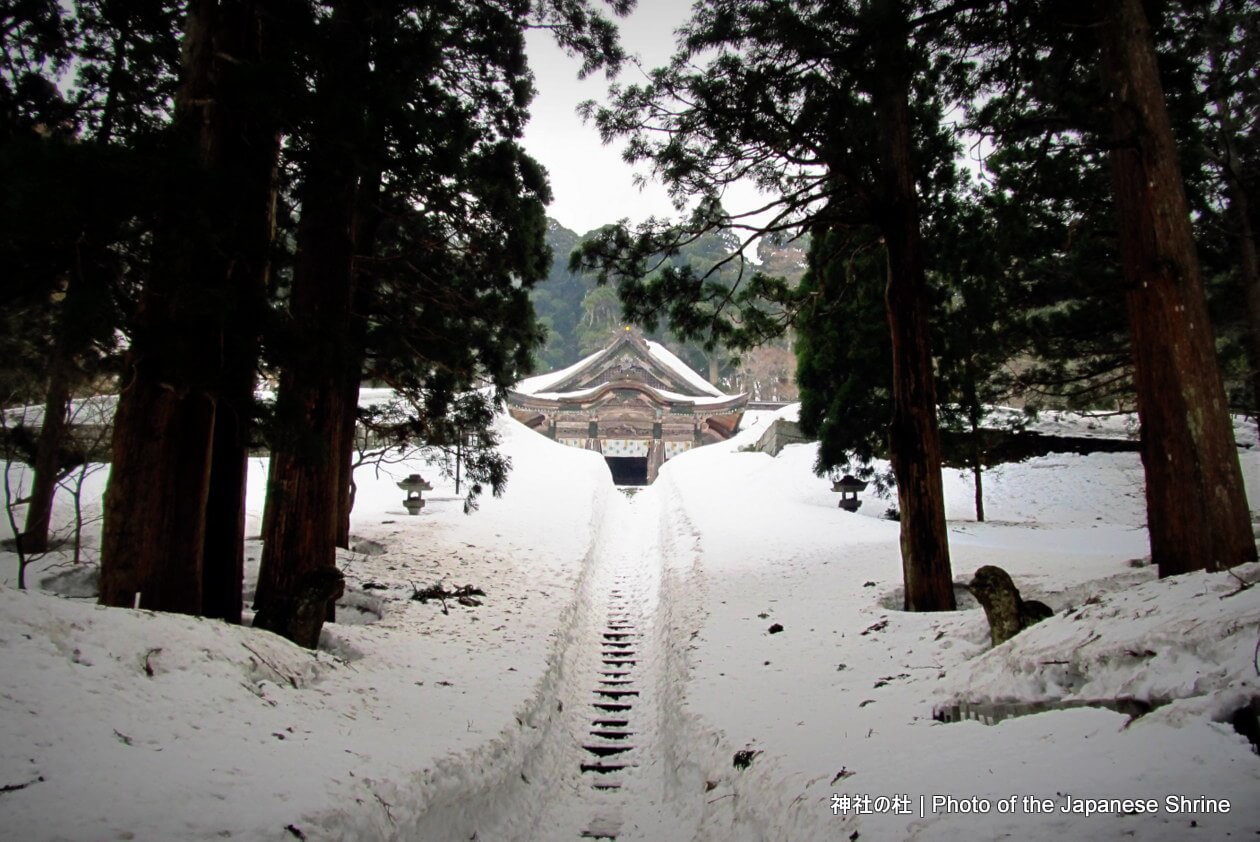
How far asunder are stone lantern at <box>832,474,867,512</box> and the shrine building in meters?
14.0

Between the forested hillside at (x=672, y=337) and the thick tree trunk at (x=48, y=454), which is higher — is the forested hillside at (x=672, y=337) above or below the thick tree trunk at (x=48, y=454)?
above

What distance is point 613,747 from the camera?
16.1 ft

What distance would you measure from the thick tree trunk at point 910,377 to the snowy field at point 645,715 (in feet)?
1.86

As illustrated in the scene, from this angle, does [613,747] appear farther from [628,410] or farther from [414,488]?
[628,410]

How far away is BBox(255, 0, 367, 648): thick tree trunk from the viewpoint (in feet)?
14.6

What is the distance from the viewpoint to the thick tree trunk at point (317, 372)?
4.45m

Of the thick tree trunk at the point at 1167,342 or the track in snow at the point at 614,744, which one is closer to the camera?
the track in snow at the point at 614,744

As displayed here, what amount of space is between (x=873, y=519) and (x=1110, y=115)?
327 inches

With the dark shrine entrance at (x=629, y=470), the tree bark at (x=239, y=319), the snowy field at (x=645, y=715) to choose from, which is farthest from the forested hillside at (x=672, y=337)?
the tree bark at (x=239, y=319)

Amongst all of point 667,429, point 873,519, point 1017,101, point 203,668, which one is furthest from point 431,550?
point 667,429

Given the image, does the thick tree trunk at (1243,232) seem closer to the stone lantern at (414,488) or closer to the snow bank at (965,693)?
the snow bank at (965,693)

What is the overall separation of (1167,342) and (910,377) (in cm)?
195

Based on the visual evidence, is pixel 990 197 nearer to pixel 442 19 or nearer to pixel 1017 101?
pixel 1017 101

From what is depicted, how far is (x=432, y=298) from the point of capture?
22.1ft
